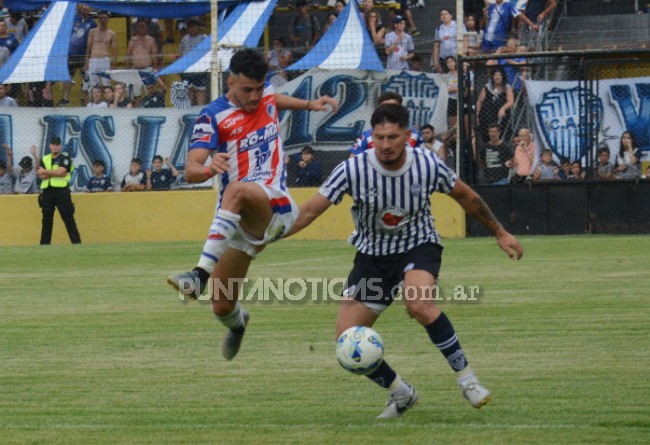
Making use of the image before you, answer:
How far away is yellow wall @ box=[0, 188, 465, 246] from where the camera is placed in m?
22.5

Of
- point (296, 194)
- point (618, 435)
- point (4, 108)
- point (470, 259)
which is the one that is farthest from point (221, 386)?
point (4, 108)

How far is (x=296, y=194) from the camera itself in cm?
2217

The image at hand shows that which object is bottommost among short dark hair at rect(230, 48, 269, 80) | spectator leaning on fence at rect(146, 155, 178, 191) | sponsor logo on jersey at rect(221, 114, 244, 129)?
spectator leaning on fence at rect(146, 155, 178, 191)

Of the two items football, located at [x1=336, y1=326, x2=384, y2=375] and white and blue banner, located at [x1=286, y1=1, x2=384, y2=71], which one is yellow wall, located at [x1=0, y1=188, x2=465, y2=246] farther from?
football, located at [x1=336, y1=326, x2=384, y2=375]

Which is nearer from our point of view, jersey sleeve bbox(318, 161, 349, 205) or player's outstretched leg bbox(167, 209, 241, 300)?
jersey sleeve bbox(318, 161, 349, 205)

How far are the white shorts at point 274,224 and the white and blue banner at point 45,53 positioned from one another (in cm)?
1476

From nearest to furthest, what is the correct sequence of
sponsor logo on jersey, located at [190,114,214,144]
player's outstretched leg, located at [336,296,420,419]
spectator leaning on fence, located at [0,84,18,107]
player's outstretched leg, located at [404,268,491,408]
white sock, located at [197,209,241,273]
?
player's outstretched leg, located at [404,268,491,408] < player's outstretched leg, located at [336,296,420,419] < white sock, located at [197,209,241,273] < sponsor logo on jersey, located at [190,114,214,144] < spectator leaning on fence, located at [0,84,18,107]

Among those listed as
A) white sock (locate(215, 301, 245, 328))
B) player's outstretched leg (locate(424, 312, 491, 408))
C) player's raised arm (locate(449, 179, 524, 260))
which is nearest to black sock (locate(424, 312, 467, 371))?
player's outstretched leg (locate(424, 312, 491, 408))

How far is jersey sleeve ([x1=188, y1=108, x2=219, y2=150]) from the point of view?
909 centimetres

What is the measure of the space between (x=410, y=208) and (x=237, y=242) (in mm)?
1976

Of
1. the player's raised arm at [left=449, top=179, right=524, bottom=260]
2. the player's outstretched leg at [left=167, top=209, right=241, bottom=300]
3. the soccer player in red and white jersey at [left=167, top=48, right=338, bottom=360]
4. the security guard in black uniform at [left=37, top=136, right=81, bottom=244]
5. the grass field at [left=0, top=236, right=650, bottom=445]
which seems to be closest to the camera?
the grass field at [left=0, top=236, right=650, bottom=445]

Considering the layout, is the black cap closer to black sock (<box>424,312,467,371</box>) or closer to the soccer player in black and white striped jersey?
the soccer player in black and white striped jersey

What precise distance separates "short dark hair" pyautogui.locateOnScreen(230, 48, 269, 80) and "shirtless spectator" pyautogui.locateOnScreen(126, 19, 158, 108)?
14555 millimetres

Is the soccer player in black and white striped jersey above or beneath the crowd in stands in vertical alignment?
above
